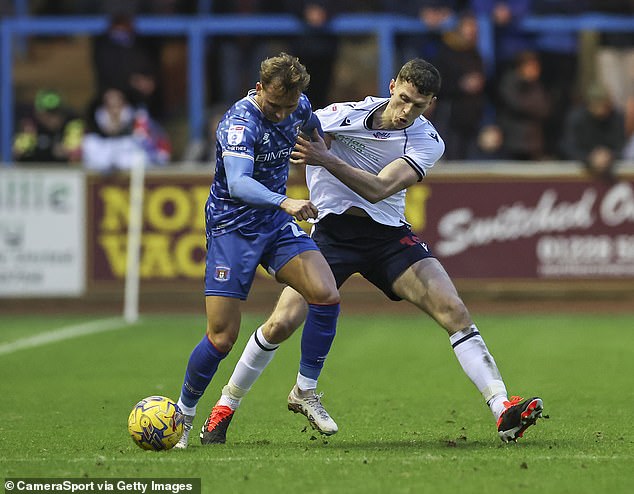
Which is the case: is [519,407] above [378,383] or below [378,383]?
above

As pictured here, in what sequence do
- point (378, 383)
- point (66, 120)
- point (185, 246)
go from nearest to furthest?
point (378, 383) → point (185, 246) → point (66, 120)

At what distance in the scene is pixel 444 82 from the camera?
58.4 ft

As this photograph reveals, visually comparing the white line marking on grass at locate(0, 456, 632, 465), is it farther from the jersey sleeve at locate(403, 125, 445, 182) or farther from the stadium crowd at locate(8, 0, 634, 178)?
the stadium crowd at locate(8, 0, 634, 178)

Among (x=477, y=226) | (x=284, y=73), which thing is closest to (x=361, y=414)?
(x=284, y=73)

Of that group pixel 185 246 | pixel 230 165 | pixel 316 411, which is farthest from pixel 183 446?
pixel 185 246

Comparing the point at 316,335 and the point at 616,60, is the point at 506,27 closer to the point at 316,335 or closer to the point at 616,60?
the point at 616,60

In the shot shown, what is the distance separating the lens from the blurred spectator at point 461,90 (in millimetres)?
17812

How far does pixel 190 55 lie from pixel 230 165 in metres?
12.3

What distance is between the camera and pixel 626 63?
19.5 meters

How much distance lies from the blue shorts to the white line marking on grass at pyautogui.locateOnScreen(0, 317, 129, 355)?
5.94 m

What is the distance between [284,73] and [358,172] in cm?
81

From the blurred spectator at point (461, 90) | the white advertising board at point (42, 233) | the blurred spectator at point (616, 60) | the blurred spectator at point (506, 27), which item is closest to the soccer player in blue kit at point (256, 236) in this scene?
the white advertising board at point (42, 233)

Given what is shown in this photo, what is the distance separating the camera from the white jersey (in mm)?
8594

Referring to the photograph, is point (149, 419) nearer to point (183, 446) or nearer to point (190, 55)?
point (183, 446)
